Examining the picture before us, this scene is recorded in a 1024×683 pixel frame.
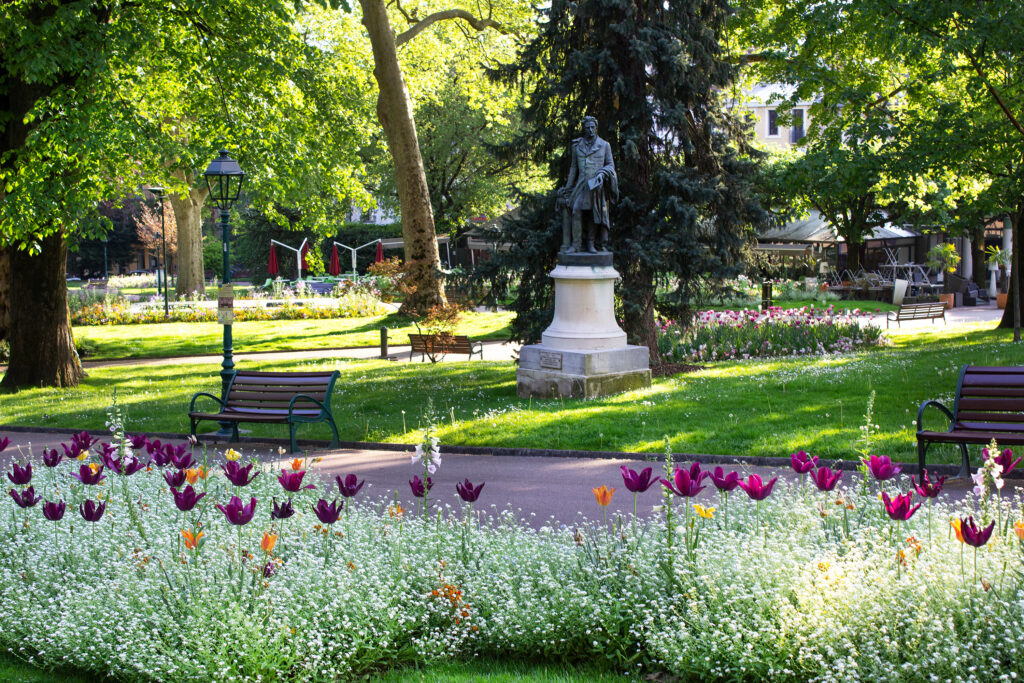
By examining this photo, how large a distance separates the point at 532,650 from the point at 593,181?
10.1 meters

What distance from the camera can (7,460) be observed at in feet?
33.2

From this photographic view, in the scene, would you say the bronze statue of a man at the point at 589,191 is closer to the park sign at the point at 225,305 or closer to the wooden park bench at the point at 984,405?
the park sign at the point at 225,305

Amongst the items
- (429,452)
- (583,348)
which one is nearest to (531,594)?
(429,452)

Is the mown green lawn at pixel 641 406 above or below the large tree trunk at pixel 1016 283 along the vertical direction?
below

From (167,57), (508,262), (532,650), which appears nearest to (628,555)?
(532,650)

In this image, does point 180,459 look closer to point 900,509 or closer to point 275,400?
point 900,509

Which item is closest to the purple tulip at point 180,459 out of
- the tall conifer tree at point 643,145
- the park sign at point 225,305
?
the park sign at point 225,305

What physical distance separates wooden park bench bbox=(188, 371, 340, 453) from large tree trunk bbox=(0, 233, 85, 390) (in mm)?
6841

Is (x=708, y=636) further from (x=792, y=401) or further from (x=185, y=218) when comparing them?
(x=185, y=218)

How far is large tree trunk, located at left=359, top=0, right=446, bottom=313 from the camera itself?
25453mm

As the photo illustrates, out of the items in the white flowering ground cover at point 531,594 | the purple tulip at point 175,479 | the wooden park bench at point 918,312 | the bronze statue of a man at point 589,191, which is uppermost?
the bronze statue of a man at point 589,191

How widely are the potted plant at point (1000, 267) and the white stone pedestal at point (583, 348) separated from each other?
17864 millimetres

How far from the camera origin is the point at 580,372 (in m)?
13.2

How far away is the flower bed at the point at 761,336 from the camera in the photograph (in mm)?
18922
